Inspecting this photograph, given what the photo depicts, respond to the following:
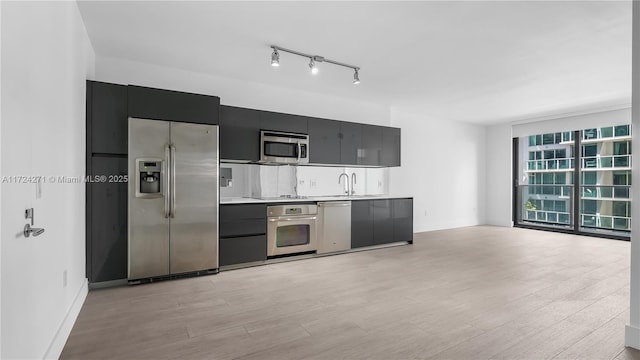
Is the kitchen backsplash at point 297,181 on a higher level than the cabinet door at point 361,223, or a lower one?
higher

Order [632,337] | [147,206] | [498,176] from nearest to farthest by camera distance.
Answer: [632,337] < [147,206] < [498,176]

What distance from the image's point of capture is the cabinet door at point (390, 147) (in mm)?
5980

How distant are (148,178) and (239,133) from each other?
1.29m

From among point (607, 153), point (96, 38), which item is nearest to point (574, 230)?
point (607, 153)

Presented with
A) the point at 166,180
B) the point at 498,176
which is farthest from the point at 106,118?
the point at 498,176

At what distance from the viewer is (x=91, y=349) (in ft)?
7.23

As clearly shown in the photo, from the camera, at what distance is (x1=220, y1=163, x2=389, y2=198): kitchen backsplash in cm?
489

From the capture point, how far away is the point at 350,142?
18.2ft

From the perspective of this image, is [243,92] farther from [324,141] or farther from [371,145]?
[371,145]

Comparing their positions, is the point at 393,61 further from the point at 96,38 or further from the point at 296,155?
the point at 96,38

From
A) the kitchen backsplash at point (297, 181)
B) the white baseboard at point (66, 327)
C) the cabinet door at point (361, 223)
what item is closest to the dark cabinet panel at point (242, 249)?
the kitchen backsplash at point (297, 181)

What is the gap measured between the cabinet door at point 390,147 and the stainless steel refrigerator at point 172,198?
3.13m

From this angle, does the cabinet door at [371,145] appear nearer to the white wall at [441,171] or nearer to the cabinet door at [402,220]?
the cabinet door at [402,220]

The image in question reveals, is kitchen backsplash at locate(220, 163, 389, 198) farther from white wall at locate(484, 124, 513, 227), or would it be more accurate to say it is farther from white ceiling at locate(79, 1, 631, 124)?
white wall at locate(484, 124, 513, 227)
